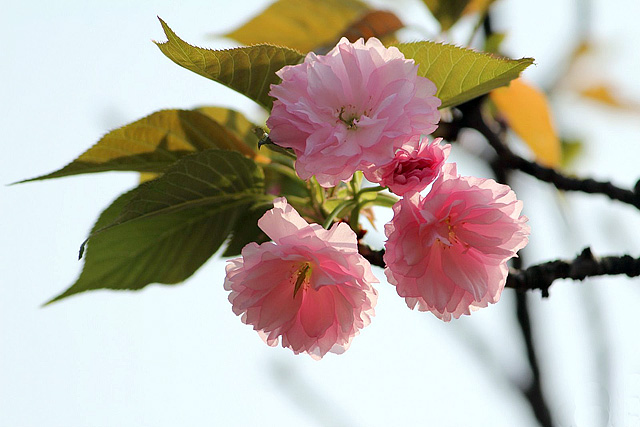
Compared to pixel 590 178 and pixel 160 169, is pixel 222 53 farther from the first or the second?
pixel 590 178

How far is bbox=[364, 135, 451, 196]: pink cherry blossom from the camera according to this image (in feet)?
2.68

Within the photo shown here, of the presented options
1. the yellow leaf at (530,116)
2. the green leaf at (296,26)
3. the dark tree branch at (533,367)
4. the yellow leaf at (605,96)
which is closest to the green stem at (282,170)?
the green leaf at (296,26)

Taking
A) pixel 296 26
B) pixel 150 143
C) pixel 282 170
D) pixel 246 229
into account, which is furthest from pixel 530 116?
pixel 150 143

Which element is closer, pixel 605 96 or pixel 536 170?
pixel 536 170

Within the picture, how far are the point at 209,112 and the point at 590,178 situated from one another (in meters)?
0.70

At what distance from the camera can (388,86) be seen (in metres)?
0.82

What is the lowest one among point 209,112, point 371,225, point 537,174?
point 537,174

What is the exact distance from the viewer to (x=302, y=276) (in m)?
0.86

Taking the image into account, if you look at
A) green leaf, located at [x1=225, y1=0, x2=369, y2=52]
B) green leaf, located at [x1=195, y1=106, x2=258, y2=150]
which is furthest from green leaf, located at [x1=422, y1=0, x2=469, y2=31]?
green leaf, located at [x1=195, y1=106, x2=258, y2=150]

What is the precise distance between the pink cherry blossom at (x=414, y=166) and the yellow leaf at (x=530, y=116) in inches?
29.8

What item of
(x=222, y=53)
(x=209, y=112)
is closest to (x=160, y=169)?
(x=209, y=112)

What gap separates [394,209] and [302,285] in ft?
0.50

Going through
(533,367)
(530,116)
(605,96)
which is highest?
(530,116)

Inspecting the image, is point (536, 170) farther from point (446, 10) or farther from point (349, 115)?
point (349, 115)
